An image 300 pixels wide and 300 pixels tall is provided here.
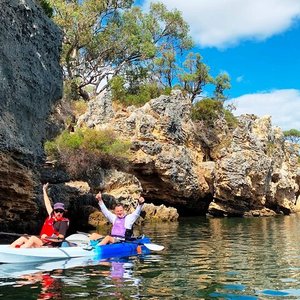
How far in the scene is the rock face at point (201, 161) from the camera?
104 feet

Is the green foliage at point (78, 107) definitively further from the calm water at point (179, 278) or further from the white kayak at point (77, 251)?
the calm water at point (179, 278)

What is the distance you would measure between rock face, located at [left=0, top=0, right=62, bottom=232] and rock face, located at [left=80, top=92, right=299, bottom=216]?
496 inches

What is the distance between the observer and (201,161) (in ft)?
118

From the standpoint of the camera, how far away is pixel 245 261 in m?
11.6

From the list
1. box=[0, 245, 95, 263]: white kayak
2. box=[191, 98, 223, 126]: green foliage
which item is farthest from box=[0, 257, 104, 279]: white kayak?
box=[191, 98, 223, 126]: green foliage

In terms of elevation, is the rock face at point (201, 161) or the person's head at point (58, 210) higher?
the rock face at point (201, 161)

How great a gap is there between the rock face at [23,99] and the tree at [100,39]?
1753cm

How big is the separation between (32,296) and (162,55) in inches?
1501

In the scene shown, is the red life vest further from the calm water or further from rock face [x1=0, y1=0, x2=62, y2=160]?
rock face [x1=0, y1=0, x2=62, y2=160]

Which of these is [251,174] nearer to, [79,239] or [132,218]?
[132,218]

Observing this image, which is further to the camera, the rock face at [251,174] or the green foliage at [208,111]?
the green foliage at [208,111]

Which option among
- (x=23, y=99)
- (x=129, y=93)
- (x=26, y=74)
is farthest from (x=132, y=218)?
(x=129, y=93)

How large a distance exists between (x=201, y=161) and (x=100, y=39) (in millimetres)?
12779

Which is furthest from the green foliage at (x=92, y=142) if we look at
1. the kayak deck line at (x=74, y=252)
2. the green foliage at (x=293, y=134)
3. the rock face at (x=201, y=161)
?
the green foliage at (x=293, y=134)
